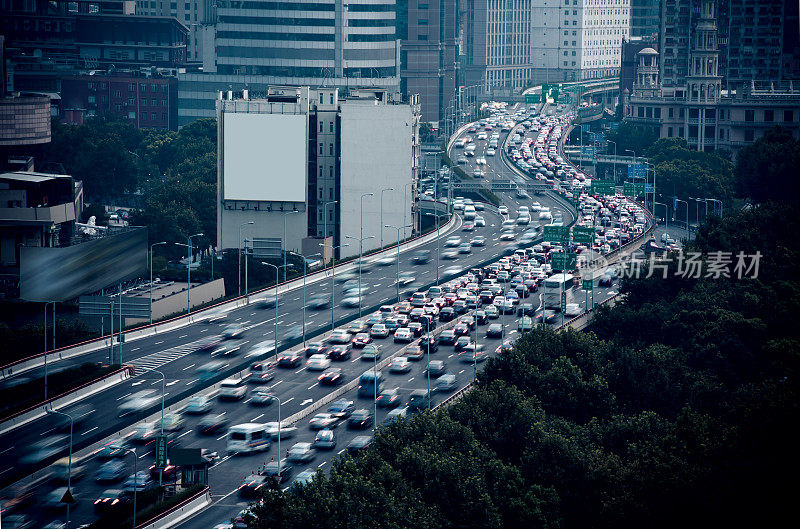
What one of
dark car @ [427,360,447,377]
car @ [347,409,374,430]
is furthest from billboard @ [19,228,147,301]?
car @ [347,409,374,430]

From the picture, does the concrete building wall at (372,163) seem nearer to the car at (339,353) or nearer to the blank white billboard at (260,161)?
the blank white billboard at (260,161)

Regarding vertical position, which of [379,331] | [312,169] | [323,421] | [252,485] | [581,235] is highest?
[312,169]

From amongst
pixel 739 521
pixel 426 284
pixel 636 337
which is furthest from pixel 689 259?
pixel 739 521

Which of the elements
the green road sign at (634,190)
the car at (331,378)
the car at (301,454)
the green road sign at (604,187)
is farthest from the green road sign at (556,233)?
the car at (301,454)

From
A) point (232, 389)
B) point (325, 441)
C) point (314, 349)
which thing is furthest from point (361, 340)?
point (325, 441)

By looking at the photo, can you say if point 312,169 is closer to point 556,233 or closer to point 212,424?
point 556,233

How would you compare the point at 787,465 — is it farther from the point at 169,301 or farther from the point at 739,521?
the point at 169,301
